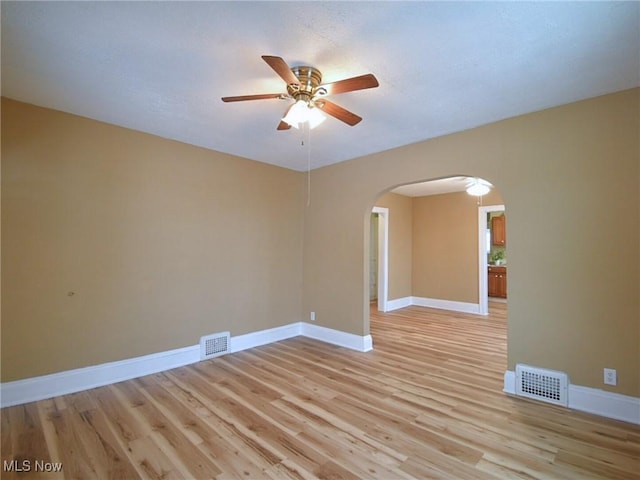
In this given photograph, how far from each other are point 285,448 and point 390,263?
16.5 feet

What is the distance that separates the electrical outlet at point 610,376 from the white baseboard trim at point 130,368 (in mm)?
2355

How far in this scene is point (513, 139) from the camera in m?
2.91

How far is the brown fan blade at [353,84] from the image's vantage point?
1.81m

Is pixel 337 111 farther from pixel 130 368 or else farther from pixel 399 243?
pixel 399 243

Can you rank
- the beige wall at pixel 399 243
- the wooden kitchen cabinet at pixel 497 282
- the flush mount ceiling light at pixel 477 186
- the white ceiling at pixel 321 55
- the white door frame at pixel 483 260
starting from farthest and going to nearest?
1. the wooden kitchen cabinet at pixel 497 282
2. the beige wall at pixel 399 243
3. the white door frame at pixel 483 260
4. the flush mount ceiling light at pixel 477 186
5. the white ceiling at pixel 321 55

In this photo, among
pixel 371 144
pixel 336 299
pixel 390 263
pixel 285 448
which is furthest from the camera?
pixel 390 263

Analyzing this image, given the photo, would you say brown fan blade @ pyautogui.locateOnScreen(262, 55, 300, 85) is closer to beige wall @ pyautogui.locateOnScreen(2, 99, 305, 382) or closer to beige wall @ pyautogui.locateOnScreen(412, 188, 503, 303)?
beige wall @ pyautogui.locateOnScreen(2, 99, 305, 382)

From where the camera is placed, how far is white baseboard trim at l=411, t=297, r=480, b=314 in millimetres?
6336

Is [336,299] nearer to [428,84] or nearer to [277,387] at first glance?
[277,387]

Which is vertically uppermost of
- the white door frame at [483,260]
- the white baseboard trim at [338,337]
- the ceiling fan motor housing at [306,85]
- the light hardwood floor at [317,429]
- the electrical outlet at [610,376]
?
the ceiling fan motor housing at [306,85]

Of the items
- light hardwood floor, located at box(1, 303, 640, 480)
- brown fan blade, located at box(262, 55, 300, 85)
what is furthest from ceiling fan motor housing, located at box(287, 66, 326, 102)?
light hardwood floor, located at box(1, 303, 640, 480)

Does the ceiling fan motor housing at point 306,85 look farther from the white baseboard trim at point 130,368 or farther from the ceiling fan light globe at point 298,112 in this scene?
the white baseboard trim at point 130,368

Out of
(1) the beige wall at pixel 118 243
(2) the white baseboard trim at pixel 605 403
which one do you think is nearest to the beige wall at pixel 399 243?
(1) the beige wall at pixel 118 243

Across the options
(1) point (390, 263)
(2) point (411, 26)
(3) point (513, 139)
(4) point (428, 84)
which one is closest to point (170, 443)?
(2) point (411, 26)
